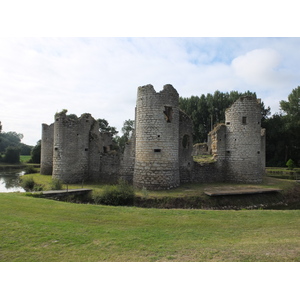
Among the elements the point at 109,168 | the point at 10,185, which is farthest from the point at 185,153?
the point at 10,185

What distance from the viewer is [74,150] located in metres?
20.9

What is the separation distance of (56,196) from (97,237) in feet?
32.4

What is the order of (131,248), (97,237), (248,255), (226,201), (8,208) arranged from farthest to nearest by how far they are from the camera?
(226,201) → (8,208) → (97,237) → (131,248) → (248,255)

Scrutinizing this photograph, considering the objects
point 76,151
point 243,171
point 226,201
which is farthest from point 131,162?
point 243,171

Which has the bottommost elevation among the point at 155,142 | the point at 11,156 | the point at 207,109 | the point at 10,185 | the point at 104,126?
the point at 10,185

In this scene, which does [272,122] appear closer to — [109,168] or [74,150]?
[109,168]

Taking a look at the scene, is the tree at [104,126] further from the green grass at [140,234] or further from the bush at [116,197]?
the green grass at [140,234]

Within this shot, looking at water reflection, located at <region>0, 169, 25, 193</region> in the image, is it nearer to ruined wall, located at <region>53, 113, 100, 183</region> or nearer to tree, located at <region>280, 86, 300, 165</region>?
ruined wall, located at <region>53, 113, 100, 183</region>

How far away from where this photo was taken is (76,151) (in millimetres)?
20984

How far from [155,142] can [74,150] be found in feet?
26.4

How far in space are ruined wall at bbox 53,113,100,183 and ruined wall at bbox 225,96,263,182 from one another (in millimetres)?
12806

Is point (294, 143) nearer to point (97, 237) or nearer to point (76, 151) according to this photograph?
point (76, 151)

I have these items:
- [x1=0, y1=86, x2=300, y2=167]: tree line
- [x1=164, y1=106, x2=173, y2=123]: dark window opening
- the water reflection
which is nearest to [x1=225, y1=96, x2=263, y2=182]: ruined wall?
[x1=164, y1=106, x2=173, y2=123]: dark window opening

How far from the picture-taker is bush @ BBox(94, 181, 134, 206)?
14750 mm
